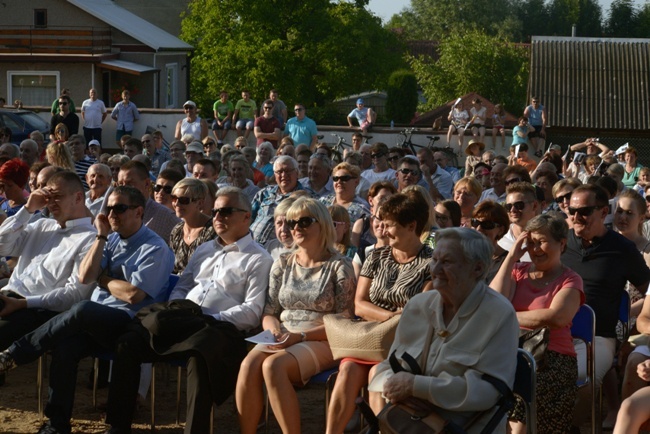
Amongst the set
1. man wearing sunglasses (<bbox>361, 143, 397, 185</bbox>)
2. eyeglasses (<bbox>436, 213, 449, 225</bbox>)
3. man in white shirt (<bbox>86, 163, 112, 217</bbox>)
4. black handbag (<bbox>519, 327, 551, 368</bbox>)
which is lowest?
black handbag (<bbox>519, 327, 551, 368</bbox>)

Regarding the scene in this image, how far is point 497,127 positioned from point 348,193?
1655cm

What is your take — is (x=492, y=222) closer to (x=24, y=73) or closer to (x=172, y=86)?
(x=24, y=73)

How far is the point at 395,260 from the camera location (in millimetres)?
6527

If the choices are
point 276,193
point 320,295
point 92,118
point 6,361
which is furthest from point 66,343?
point 92,118

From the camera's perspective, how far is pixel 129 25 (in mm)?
43750

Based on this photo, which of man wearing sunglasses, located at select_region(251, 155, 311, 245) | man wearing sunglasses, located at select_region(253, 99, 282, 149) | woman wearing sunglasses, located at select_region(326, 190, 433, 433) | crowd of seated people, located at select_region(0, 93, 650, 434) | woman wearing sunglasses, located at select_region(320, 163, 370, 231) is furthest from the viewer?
man wearing sunglasses, located at select_region(253, 99, 282, 149)

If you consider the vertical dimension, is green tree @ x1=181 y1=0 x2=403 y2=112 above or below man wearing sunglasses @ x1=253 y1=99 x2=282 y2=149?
above

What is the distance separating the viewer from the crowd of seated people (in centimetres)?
513

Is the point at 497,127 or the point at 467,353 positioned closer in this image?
the point at 467,353

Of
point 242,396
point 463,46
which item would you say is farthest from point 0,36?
point 242,396

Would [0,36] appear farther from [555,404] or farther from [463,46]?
[555,404]

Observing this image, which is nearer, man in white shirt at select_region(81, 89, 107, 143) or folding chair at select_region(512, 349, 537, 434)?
folding chair at select_region(512, 349, 537, 434)

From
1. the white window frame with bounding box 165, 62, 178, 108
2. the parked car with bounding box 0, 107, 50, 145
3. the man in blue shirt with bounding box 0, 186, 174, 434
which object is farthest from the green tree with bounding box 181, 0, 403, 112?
the man in blue shirt with bounding box 0, 186, 174, 434

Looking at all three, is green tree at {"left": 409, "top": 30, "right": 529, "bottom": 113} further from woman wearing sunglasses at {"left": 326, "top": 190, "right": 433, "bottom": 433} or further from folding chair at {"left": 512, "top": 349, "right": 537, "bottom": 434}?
folding chair at {"left": 512, "top": 349, "right": 537, "bottom": 434}
